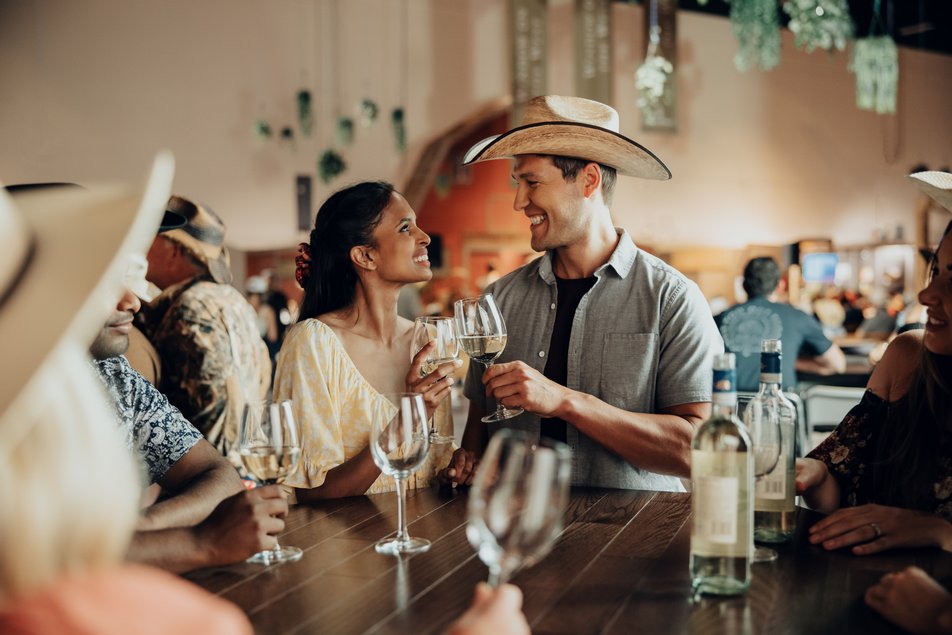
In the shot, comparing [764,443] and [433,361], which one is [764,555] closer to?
[764,443]

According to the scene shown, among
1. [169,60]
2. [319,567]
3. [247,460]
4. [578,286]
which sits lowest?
[319,567]

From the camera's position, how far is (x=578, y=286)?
270 cm

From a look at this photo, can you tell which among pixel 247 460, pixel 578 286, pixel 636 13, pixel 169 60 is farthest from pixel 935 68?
pixel 247 460

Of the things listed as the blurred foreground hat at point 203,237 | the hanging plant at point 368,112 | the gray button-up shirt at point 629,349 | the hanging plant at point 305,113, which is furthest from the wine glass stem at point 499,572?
the hanging plant at point 368,112

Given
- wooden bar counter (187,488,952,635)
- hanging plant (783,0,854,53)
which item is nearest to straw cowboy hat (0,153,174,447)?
wooden bar counter (187,488,952,635)

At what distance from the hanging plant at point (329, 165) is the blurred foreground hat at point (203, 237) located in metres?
6.35

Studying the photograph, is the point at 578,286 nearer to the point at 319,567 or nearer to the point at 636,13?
the point at 319,567

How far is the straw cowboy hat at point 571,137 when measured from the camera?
2.60m

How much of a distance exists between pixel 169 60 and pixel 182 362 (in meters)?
6.99

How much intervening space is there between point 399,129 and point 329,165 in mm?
966

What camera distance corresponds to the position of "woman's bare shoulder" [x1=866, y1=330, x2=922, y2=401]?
6.44 ft

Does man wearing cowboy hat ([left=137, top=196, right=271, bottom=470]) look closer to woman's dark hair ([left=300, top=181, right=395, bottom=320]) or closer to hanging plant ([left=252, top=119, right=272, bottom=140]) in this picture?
woman's dark hair ([left=300, top=181, right=395, bottom=320])

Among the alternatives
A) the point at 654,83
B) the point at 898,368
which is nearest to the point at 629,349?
the point at 898,368

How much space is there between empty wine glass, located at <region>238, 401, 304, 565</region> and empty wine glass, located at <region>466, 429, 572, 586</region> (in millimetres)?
634
